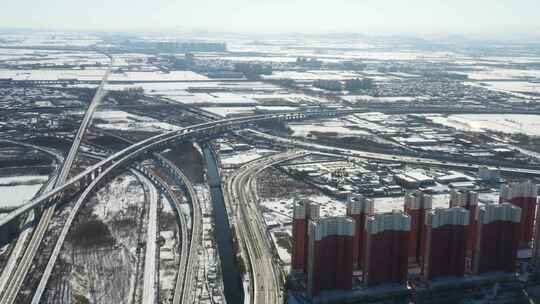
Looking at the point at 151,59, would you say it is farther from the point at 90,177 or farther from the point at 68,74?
Answer: the point at 90,177

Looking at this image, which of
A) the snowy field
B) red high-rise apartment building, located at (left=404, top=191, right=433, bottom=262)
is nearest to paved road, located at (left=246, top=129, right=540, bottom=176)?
the snowy field

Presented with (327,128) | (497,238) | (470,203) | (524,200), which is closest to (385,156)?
(327,128)

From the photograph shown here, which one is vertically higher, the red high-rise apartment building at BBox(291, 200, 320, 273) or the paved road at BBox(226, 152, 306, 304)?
the red high-rise apartment building at BBox(291, 200, 320, 273)

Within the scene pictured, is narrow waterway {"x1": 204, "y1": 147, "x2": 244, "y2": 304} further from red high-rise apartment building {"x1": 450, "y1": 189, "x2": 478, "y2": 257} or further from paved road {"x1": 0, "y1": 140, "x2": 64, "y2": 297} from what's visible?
red high-rise apartment building {"x1": 450, "y1": 189, "x2": 478, "y2": 257}

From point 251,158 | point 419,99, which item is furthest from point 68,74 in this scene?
point 251,158

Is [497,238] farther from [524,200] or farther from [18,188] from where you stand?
[18,188]

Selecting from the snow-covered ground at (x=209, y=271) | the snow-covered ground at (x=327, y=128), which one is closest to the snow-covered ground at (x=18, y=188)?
the snow-covered ground at (x=209, y=271)
